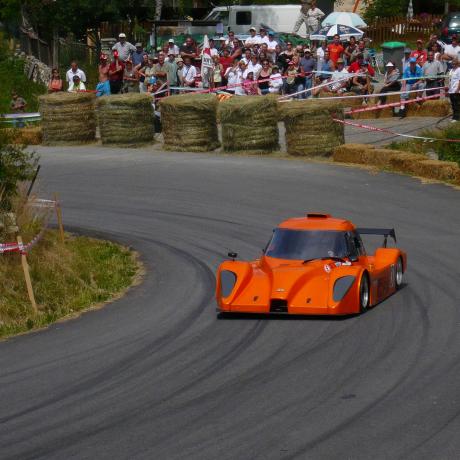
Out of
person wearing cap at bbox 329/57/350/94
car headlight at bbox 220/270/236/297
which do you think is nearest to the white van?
person wearing cap at bbox 329/57/350/94

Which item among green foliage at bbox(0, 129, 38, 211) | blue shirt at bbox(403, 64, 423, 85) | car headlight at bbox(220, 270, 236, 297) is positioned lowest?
car headlight at bbox(220, 270, 236, 297)

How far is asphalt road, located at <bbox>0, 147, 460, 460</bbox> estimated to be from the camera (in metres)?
8.32

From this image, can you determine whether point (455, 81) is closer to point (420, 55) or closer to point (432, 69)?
point (432, 69)

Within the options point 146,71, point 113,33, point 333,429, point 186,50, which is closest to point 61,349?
point 333,429

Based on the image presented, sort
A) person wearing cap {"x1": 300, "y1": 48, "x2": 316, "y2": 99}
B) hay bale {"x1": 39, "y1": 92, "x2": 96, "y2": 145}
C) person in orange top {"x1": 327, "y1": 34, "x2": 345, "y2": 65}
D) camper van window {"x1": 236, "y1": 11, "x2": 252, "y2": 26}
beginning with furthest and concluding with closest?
camper van window {"x1": 236, "y1": 11, "x2": 252, "y2": 26}
person in orange top {"x1": 327, "y1": 34, "x2": 345, "y2": 65}
person wearing cap {"x1": 300, "y1": 48, "x2": 316, "y2": 99}
hay bale {"x1": 39, "y1": 92, "x2": 96, "y2": 145}

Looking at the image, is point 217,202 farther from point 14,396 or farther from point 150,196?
point 14,396

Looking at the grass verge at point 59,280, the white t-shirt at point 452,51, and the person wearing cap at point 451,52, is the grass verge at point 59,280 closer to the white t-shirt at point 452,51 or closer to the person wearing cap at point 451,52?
the person wearing cap at point 451,52

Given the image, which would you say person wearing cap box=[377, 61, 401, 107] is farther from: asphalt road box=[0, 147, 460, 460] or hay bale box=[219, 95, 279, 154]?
asphalt road box=[0, 147, 460, 460]

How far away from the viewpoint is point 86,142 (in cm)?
2853

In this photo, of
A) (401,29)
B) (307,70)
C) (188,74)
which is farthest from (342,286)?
(401,29)

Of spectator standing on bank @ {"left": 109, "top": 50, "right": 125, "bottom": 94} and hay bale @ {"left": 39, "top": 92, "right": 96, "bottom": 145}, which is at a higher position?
spectator standing on bank @ {"left": 109, "top": 50, "right": 125, "bottom": 94}

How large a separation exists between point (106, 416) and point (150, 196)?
12652 millimetres

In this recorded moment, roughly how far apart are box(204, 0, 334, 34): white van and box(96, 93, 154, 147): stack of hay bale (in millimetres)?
18990

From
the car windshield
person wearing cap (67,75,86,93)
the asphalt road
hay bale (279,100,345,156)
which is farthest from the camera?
person wearing cap (67,75,86,93)
